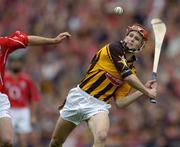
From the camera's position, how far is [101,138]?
12.9m

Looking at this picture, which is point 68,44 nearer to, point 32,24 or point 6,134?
point 32,24

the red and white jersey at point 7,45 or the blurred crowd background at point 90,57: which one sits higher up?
the red and white jersey at point 7,45

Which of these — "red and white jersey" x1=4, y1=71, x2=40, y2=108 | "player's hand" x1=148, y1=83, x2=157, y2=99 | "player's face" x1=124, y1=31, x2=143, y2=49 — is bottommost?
"red and white jersey" x1=4, y1=71, x2=40, y2=108

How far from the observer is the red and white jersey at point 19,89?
17.3 meters

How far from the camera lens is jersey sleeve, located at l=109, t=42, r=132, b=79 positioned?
13086 mm

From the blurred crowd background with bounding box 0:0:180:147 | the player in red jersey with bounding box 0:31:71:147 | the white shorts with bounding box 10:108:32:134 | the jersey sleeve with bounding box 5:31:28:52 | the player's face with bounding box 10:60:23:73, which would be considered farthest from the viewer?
the blurred crowd background with bounding box 0:0:180:147

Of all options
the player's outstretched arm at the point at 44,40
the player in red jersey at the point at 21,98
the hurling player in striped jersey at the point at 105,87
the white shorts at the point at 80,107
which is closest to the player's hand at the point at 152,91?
the hurling player in striped jersey at the point at 105,87

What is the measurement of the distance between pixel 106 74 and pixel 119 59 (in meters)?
0.31

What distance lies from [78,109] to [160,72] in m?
7.17

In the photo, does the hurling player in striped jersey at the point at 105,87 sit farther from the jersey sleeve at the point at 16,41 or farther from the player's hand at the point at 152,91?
the jersey sleeve at the point at 16,41

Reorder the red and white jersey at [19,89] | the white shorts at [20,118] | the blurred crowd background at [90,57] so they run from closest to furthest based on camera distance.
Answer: the red and white jersey at [19,89] < the white shorts at [20,118] < the blurred crowd background at [90,57]

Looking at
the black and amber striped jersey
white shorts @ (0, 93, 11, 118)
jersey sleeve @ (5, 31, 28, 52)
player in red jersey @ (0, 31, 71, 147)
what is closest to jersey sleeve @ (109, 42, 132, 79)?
the black and amber striped jersey

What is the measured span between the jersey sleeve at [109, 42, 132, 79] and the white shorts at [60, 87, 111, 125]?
55 centimetres

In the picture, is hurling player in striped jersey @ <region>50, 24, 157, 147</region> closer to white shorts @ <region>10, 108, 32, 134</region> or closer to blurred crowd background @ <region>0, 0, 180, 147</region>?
white shorts @ <region>10, 108, 32, 134</region>
